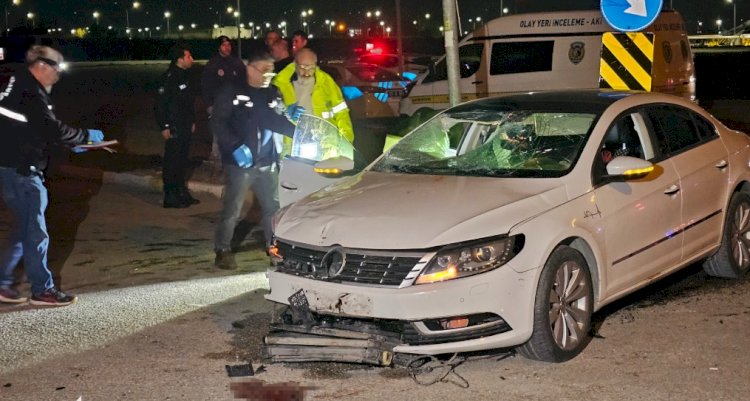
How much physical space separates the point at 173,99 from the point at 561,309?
700 cm

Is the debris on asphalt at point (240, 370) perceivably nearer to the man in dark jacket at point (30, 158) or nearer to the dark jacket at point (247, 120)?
the man in dark jacket at point (30, 158)

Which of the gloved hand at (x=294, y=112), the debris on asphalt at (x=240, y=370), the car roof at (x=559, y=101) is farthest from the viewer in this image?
the gloved hand at (x=294, y=112)

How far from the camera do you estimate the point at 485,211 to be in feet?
18.6

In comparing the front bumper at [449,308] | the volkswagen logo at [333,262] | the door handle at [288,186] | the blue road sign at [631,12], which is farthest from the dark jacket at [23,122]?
the blue road sign at [631,12]

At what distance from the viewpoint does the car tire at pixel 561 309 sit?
18.3 feet

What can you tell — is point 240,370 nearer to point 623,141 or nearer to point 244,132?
point 623,141

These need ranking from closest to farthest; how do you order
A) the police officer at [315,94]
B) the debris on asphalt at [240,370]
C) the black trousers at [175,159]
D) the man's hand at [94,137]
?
the debris on asphalt at [240,370], the man's hand at [94,137], the police officer at [315,94], the black trousers at [175,159]

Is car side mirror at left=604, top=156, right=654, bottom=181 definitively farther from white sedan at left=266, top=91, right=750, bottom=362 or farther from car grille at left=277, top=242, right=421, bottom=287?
car grille at left=277, top=242, right=421, bottom=287

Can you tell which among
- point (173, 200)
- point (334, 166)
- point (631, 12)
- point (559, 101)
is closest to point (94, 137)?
point (334, 166)

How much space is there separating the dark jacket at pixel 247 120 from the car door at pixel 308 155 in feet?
1.00

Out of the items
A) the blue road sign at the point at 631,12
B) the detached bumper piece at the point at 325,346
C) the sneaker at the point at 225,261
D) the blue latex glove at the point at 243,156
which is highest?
the blue road sign at the point at 631,12

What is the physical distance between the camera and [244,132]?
8555 millimetres

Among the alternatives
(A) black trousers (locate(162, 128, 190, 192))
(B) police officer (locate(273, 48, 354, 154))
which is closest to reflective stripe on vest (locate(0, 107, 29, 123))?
(B) police officer (locate(273, 48, 354, 154))

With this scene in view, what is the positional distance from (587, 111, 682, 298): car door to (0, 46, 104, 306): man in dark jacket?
12.5 ft
